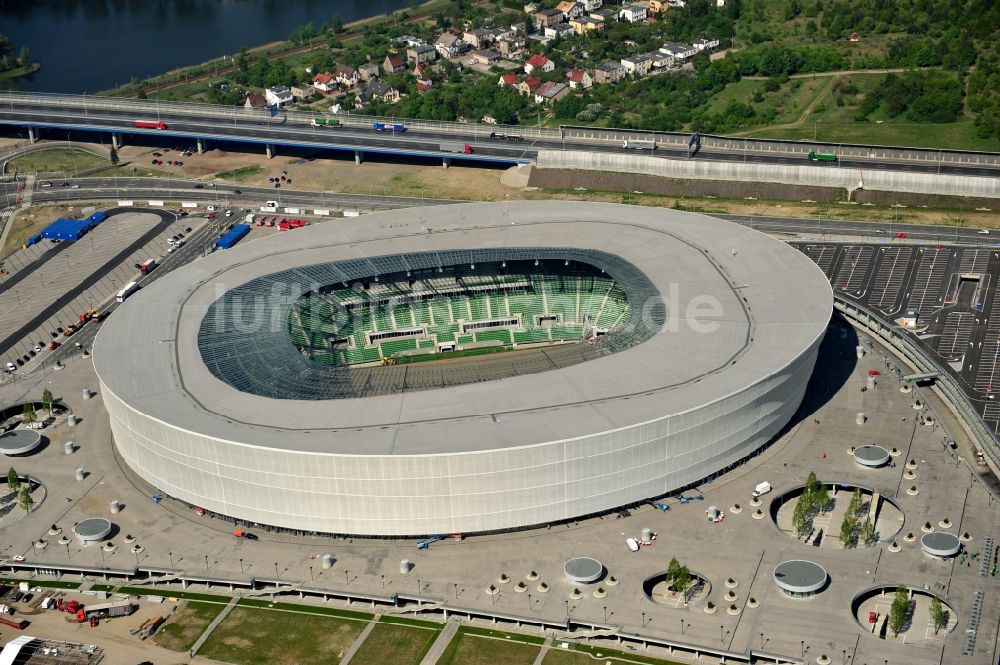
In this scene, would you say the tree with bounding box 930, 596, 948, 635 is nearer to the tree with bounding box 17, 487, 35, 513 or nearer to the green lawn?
the green lawn

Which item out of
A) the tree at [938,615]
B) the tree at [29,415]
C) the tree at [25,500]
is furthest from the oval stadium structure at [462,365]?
the tree at [938,615]

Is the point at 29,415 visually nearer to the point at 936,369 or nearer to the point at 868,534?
the point at 868,534

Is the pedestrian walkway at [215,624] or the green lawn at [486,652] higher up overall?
the green lawn at [486,652]

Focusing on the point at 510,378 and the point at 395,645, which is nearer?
the point at 395,645

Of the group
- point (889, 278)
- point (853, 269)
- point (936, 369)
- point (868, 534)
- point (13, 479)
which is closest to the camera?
point (868, 534)

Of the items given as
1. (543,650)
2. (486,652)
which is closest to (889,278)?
(543,650)

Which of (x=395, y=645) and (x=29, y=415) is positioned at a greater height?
(x=29, y=415)

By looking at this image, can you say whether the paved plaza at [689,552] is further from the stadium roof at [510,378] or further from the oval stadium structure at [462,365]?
the stadium roof at [510,378]
